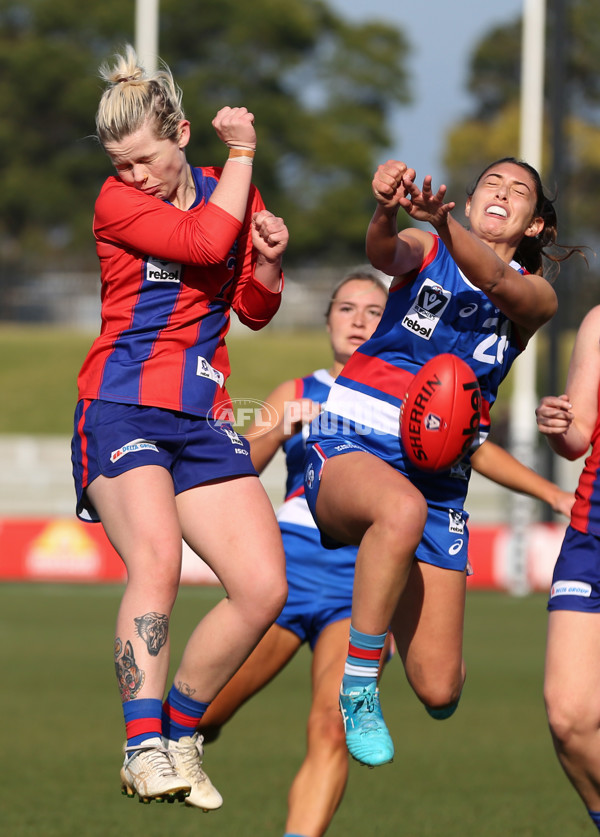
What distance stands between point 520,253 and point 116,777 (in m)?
4.06

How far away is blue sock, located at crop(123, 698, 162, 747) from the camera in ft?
14.0

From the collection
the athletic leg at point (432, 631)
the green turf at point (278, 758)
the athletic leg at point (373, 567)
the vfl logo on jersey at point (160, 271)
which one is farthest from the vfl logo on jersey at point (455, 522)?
the green turf at point (278, 758)

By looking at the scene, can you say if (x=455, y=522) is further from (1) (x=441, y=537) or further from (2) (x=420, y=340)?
(2) (x=420, y=340)

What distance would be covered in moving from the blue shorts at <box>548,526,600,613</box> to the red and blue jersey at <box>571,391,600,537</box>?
3 centimetres

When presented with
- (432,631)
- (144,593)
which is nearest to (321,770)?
(432,631)

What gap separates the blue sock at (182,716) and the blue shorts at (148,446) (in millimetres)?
716

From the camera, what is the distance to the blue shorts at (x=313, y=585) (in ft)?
19.3

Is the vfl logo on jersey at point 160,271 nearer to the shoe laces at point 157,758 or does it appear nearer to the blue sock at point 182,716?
the blue sock at point 182,716

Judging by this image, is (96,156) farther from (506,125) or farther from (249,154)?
(249,154)

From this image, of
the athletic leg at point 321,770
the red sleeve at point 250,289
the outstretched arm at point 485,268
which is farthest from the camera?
the athletic leg at point 321,770

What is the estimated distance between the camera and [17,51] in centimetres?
4544

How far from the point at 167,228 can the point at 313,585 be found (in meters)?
2.12

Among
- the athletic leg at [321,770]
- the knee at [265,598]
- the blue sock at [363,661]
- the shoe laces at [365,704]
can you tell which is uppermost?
the knee at [265,598]

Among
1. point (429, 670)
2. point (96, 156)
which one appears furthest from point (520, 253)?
point (96, 156)
